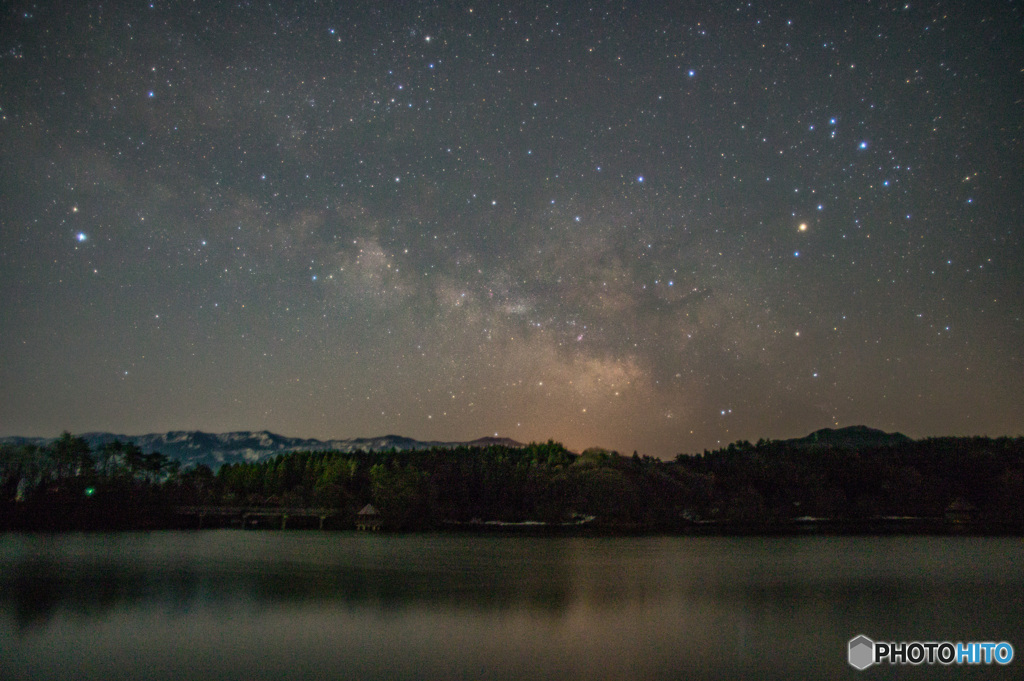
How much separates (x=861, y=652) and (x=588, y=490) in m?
57.1

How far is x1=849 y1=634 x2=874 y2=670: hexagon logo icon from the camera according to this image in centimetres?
1217

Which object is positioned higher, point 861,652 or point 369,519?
point 861,652

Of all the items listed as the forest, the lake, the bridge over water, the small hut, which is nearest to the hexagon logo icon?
the lake

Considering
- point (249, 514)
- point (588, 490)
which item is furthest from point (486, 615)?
point (249, 514)

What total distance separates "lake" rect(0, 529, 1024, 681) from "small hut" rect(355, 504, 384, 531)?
34376 millimetres

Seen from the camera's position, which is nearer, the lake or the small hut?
the lake

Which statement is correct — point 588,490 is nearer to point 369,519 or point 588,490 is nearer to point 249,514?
point 369,519

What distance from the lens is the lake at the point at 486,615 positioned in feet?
38.5

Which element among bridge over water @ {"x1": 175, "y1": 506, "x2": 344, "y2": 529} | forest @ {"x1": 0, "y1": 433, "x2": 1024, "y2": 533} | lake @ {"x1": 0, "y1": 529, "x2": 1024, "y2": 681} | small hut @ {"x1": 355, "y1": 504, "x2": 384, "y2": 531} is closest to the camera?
lake @ {"x1": 0, "y1": 529, "x2": 1024, "y2": 681}

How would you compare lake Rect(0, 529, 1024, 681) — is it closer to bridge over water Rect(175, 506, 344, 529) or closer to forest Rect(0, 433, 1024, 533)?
forest Rect(0, 433, 1024, 533)

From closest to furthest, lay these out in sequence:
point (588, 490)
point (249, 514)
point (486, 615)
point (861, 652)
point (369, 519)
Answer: point (861, 652) → point (486, 615) → point (369, 519) → point (588, 490) → point (249, 514)

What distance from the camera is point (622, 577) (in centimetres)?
2608

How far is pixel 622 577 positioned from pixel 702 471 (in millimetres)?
60593

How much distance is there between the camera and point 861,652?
13203mm
